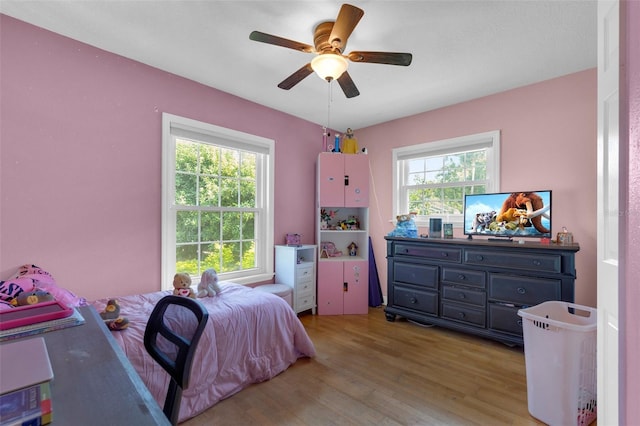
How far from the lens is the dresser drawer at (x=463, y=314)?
8.87ft

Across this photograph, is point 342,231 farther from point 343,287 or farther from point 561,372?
point 561,372

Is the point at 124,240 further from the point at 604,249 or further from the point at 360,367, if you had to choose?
the point at 604,249

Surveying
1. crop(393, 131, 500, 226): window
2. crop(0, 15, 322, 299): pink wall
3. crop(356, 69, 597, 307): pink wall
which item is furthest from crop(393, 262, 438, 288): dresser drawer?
crop(0, 15, 322, 299): pink wall

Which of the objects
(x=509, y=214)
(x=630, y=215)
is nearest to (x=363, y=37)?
(x=630, y=215)

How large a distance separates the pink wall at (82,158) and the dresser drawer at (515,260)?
9.84ft

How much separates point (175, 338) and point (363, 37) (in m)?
2.23

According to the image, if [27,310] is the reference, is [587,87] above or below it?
above

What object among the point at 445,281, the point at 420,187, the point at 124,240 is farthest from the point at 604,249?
the point at 124,240

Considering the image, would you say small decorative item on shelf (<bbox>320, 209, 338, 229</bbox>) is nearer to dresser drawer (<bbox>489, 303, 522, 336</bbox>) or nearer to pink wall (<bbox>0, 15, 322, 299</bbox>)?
pink wall (<bbox>0, 15, 322, 299</bbox>)

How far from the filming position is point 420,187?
3734 millimetres

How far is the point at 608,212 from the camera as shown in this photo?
3.21ft

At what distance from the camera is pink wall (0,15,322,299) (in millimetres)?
1953

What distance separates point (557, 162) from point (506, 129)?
58 cm

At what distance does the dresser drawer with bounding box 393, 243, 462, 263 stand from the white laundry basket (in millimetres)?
1119
